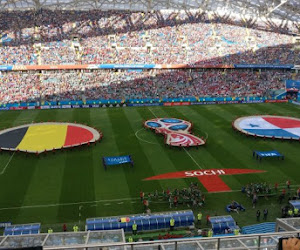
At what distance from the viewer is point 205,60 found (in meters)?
76.9

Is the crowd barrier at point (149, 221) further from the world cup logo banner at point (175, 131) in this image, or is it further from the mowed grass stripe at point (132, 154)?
the world cup logo banner at point (175, 131)

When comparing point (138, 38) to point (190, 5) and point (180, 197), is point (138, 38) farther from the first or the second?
point (180, 197)

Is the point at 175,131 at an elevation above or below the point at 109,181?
above

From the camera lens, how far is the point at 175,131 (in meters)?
42.3

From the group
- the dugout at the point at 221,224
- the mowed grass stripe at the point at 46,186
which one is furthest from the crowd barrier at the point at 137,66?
the dugout at the point at 221,224

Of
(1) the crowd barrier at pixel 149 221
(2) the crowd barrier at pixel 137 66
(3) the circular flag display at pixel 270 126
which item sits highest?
(2) the crowd barrier at pixel 137 66

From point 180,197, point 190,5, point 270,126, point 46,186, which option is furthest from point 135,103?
point 190,5

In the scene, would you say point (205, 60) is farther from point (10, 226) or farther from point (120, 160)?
point (10, 226)

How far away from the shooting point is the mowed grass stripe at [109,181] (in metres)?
24.7

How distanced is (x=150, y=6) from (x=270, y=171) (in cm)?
7343

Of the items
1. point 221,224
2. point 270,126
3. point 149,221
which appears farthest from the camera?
point 270,126

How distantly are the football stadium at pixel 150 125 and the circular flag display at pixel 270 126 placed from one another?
12.5 inches

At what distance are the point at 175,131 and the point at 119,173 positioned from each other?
1369cm

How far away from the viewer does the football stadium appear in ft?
72.8
